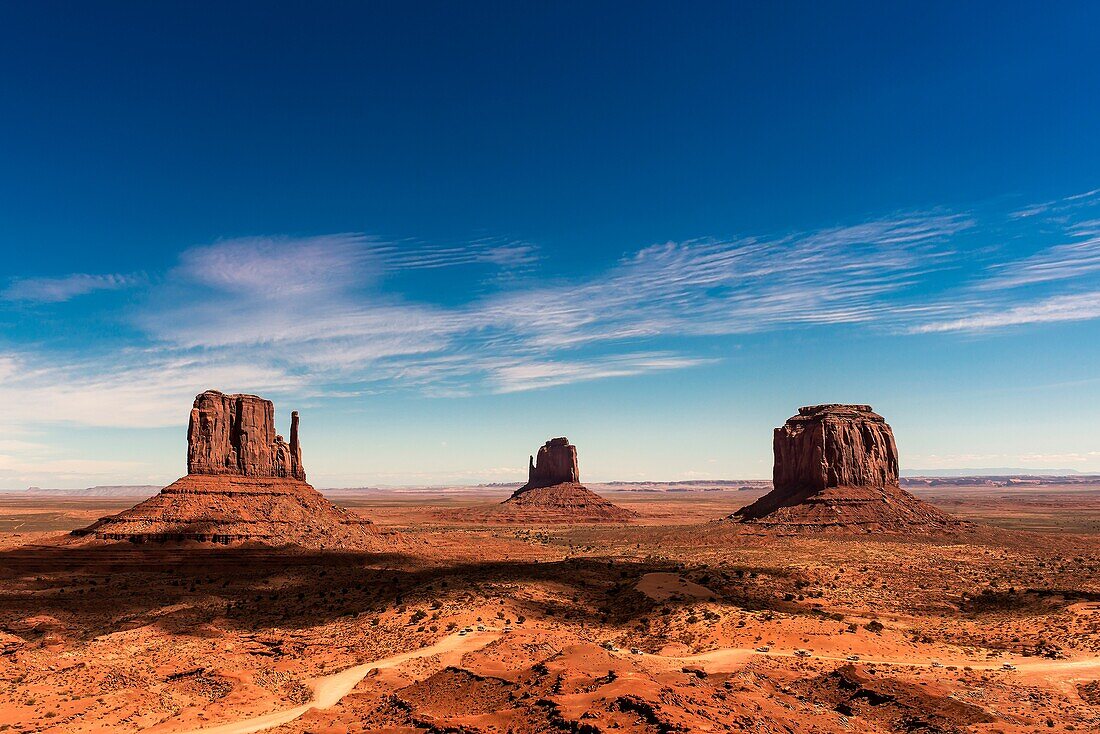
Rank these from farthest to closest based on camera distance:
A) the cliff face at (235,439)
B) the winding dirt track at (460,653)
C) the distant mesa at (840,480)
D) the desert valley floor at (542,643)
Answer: the distant mesa at (840,480) → the cliff face at (235,439) → the winding dirt track at (460,653) → the desert valley floor at (542,643)

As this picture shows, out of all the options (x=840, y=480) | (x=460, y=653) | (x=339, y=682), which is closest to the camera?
(x=339, y=682)

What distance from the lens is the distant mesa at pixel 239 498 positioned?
62594mm

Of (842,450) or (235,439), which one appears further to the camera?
(842,450)

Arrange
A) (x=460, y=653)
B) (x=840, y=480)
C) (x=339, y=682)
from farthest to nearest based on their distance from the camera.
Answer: (x=840, y=480) → (x=460, y=653) → (x=339, y=682)

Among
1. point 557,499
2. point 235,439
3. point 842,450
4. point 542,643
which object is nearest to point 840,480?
point 842,450

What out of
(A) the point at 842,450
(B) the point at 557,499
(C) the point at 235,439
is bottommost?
(B) the point at 557,499

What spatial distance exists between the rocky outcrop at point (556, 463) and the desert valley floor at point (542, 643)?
9825 centimetres

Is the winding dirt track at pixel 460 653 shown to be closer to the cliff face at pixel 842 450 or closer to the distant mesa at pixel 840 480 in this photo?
the distant mesa at pixel 840 480

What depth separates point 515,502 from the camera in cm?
15600

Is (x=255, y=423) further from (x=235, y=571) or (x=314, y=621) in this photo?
(x=314, y=621)

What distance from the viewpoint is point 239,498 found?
68312mm

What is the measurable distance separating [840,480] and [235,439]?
8816 cm

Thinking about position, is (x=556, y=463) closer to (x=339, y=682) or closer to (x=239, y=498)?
(x=239, y=498)

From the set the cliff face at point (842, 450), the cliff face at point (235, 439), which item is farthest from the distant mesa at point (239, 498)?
the cliff face at point (842, 450)
